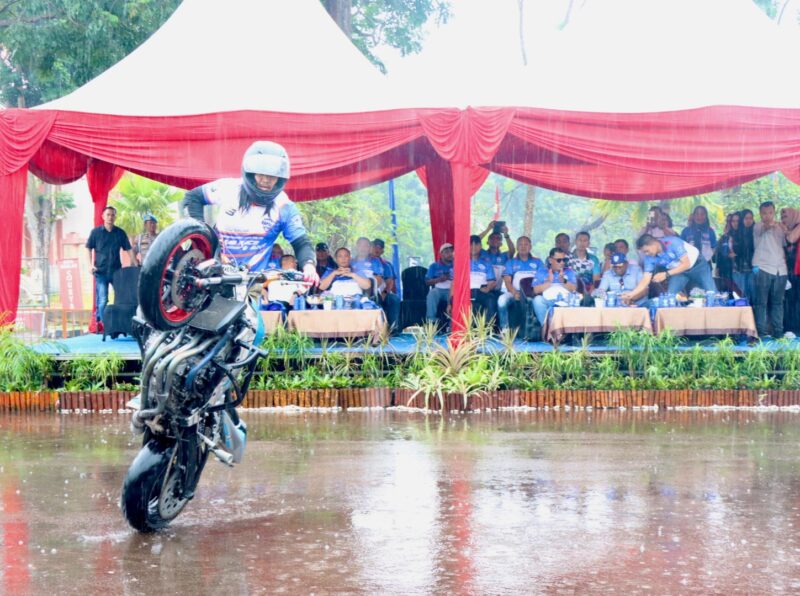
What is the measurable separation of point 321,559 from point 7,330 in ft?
25.7

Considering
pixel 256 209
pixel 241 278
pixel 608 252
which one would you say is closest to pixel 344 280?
pixel 608 252

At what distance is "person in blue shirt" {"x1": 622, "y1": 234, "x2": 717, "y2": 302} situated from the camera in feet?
48.5

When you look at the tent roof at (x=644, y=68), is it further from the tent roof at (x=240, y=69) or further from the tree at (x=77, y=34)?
the tree at (x=77, y=34)

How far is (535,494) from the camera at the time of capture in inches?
291

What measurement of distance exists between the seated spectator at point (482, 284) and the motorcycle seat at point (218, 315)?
9699 mm

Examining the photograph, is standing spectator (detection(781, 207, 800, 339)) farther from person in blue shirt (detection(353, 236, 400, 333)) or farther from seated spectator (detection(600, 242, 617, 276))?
person in blue shirt (detection(353, 236, 400, 333))

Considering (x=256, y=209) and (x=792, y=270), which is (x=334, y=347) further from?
(x=792, y=270)

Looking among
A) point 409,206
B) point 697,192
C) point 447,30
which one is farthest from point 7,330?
point 409,206

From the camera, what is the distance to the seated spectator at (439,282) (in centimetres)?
1586

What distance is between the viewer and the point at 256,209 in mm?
7645

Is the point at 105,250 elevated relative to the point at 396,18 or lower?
lower

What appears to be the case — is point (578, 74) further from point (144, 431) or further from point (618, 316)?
point (144, 431)

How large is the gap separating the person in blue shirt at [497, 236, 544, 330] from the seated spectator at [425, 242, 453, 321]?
76cm

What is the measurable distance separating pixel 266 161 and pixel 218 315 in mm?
1471
